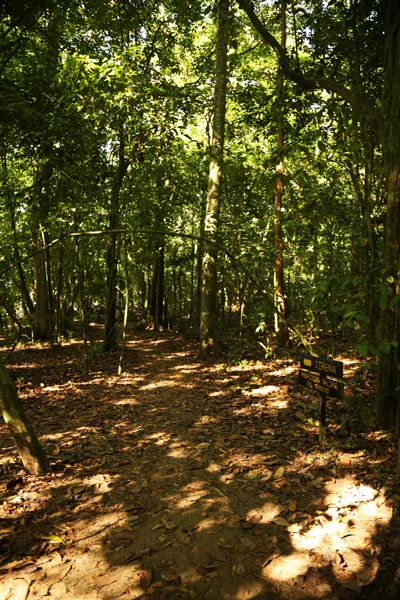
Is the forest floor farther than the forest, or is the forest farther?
the forest

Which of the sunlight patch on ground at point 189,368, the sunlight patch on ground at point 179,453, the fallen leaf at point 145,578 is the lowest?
the fallen leaf at point 145,578

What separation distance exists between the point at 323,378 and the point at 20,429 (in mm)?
3429

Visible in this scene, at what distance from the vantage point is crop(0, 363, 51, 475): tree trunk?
160 inches

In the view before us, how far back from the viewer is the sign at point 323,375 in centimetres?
450

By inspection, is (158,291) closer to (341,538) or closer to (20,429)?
(20,429)

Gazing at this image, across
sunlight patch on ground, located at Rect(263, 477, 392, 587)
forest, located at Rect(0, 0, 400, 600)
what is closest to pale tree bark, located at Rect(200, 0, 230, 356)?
forest, located at Rect(0, 0, 400, 600)

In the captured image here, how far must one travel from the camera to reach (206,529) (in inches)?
142

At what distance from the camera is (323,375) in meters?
4.68

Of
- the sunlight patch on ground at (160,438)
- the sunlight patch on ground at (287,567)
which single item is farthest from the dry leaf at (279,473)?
the sunlight patch on ground at (160,438)

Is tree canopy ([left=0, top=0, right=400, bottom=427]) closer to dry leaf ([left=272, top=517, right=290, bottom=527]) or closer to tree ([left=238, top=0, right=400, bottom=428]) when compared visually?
tree ([left=238, top=0, right=400, bottom=428])

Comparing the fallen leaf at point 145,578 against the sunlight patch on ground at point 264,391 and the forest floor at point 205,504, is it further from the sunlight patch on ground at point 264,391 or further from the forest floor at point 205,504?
the sunlight patch on ground at point 264,391

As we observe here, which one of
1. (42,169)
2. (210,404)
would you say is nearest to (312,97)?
(210,404)

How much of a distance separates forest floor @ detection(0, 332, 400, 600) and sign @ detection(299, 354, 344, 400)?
1.55ft

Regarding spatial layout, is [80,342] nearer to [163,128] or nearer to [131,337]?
[131,337]
